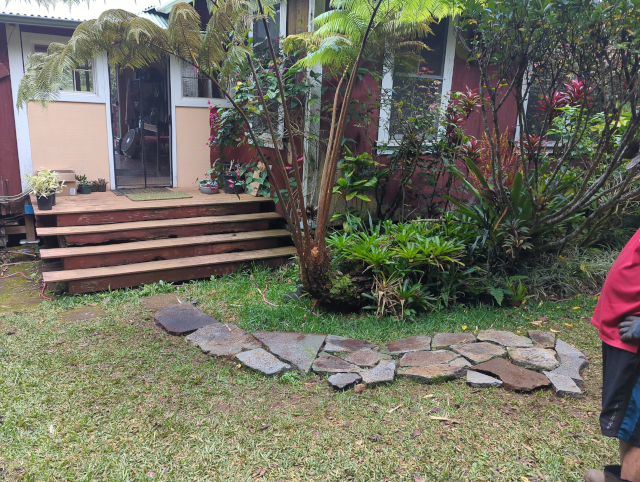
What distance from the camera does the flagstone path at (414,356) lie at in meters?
3.43

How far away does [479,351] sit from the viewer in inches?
149

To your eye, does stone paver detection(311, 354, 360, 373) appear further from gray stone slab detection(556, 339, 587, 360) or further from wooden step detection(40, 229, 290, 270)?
wooden step detection(40, 229, 290, 270)

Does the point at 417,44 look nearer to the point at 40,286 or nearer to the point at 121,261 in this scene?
the point at 121,261

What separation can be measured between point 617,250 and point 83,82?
7.67 metres

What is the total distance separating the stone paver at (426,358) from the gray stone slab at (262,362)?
919mm

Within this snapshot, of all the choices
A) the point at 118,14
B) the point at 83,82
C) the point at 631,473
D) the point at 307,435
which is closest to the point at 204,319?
the point at 307,435

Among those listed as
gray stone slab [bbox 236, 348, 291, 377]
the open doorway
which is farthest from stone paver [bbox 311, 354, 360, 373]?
the open doorway

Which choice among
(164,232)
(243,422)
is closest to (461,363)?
(243,422)

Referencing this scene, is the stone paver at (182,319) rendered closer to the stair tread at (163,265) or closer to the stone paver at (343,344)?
the stair tread at (163,265)

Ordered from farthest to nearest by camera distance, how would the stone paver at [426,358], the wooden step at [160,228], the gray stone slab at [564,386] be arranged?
the wooden step at [160,228] → the stone paver at [426,358] → the gray stone slab at [564,386]

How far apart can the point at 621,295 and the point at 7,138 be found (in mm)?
7566

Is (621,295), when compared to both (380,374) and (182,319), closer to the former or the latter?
(380,374)

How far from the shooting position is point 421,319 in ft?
15.1

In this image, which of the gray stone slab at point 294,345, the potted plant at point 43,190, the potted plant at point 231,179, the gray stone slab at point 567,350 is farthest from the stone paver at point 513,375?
the potted plant at point 43,190
